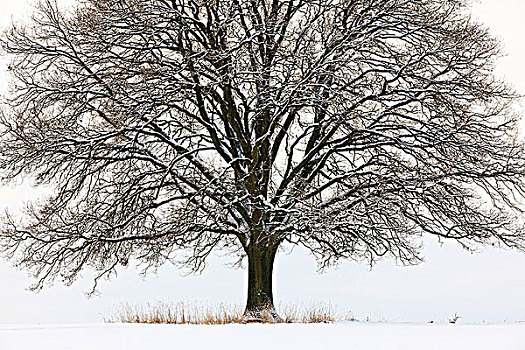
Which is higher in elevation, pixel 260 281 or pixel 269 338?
pixel 260 281

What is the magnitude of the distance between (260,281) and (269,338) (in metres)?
4.38

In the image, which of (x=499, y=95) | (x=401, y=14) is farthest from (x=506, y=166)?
(x=401, y=14)

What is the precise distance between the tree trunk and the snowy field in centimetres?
237

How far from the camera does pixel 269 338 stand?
32.0 feet

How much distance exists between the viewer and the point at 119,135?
13.3 metres

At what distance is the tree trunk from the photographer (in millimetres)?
13883

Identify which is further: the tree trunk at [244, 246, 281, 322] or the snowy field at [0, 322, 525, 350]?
the tree trunk at [244, 246, 281, 322]

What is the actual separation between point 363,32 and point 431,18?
6.20 feet

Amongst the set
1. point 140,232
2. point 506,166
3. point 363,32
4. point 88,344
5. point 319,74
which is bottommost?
point 88,344

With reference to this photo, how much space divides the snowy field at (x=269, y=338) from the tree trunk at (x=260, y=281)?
2371mm

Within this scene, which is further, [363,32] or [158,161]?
[158,161]

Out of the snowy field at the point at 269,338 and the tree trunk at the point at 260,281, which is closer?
the snowy field at the point at 269,338

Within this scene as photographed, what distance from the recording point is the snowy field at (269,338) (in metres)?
9.25

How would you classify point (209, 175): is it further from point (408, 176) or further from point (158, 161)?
point (408, 176)
